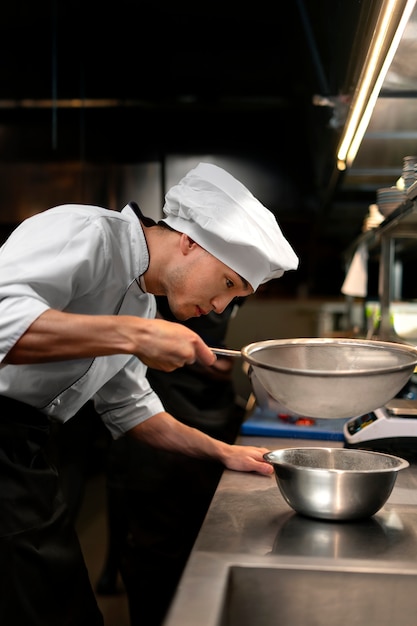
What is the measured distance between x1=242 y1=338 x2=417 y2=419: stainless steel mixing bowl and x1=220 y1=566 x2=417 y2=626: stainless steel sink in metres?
0.28

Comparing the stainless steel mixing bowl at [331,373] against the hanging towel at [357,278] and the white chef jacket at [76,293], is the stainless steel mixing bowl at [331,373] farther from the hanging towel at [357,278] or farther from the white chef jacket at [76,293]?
the hanging towel at [357,278]

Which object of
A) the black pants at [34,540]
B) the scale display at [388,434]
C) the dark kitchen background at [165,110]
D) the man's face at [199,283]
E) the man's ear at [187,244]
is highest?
the dark kitchen background at [165,110]

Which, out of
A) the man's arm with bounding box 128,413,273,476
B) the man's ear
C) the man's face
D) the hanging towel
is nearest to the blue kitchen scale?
the man's arm with bounding box 128,413,273,476

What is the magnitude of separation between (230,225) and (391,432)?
601 mm

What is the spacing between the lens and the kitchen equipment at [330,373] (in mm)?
1102

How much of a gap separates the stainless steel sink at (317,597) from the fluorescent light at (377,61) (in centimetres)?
86

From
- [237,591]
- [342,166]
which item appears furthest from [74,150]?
[237,591]

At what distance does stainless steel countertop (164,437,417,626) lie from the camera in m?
0.90

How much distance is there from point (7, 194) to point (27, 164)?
20 cm

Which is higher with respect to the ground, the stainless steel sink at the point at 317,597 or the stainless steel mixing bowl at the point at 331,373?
the stainless steel mixing bowl at the point at 331,373

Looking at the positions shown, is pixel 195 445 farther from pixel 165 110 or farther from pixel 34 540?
pixel 165 110

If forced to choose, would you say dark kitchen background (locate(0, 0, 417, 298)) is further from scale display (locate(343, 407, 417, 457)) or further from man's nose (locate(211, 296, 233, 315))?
man's nose (locate(211, 296, 233, 315))

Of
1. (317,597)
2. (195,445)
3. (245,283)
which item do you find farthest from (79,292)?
(317,597)

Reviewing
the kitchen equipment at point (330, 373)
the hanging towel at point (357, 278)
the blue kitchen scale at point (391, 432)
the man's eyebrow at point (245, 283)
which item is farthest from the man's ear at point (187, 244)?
the hanging towel at point (357, 278)
